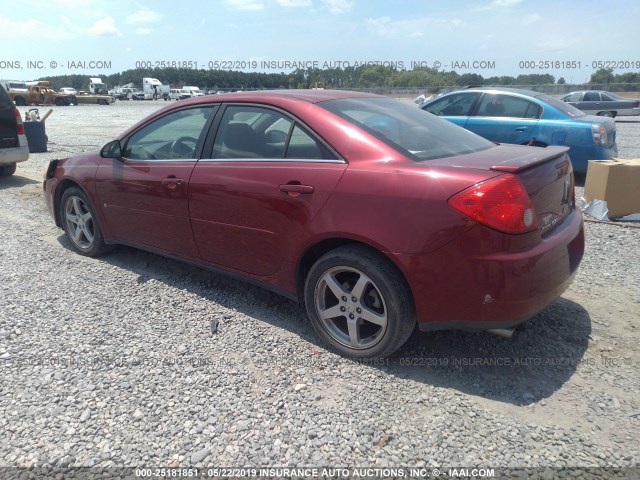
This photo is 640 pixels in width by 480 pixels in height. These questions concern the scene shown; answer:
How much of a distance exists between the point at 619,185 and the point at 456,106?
3.60 metres

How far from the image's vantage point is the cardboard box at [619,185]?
5.86 metres

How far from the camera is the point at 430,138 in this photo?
3400mm

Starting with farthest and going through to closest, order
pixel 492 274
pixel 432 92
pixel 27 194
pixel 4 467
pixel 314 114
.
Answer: pixel 432 92
pixel 27 194
pixel 314 114
pixel 492 274
pixel 4 467

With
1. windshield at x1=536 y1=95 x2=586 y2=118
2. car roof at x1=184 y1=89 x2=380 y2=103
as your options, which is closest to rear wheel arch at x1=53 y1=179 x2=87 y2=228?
car roof at x1=184 y1=89 x2=380 y2=103

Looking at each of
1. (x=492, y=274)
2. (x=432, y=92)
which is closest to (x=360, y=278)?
(x=492, y=274)

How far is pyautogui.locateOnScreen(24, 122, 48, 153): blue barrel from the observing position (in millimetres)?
12625

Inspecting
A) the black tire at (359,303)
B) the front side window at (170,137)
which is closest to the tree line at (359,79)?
the front side window at (170,137)

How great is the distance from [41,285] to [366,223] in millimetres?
2999

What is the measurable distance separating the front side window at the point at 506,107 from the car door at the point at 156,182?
588 cm

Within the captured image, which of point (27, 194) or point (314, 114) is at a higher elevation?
point (314, 114)

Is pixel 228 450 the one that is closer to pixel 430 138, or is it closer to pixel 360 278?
pixel 360 278

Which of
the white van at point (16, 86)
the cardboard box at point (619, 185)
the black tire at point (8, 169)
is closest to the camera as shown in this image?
the cardboard box at point (619, 185)

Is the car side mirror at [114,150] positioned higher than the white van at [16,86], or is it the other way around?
the white van at [16,86]

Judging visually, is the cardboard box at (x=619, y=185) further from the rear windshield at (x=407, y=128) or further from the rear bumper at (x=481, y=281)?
the rear bumper at (x=481, y=281)
